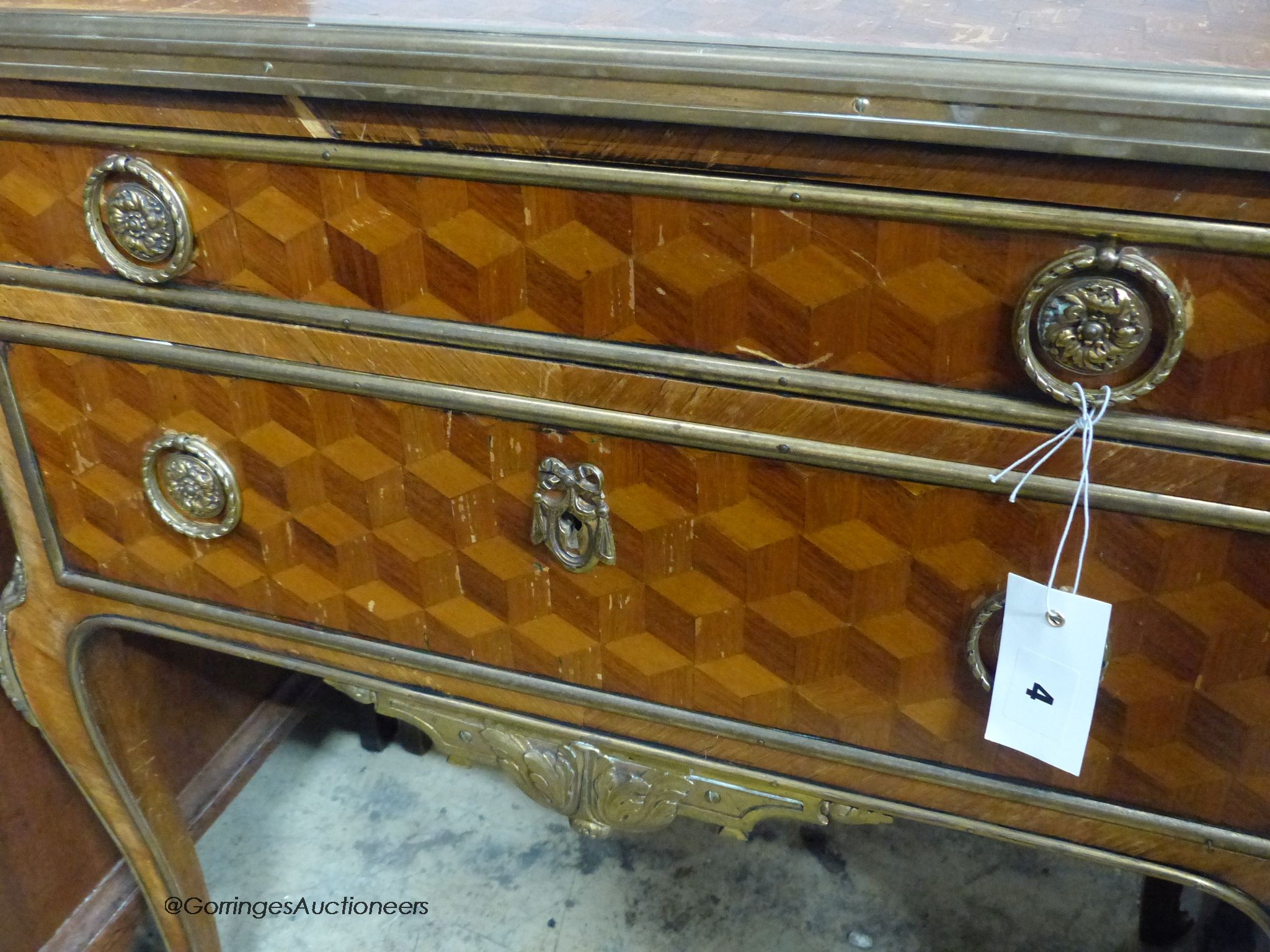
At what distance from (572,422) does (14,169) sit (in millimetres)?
381

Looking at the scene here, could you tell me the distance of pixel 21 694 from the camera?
91 cm

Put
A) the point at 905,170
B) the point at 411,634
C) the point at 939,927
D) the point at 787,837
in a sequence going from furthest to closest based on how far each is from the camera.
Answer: the point at 787,837
the point at 939,927
the point at 411,634
the point at 905,170

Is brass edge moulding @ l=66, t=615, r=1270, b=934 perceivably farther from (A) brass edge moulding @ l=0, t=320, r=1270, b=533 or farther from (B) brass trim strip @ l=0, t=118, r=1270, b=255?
(B) brass trim strip @ l=0, t=118, r=1270, b=255

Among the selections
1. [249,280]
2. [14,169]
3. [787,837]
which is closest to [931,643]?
[249,280]

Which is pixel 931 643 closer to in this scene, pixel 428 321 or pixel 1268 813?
Result: pixel 1268 813

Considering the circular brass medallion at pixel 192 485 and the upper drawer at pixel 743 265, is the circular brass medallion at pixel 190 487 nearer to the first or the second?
the circular brass medallion at pixel 192 485

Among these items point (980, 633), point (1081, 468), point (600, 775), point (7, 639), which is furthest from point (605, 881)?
point (1081, 468)

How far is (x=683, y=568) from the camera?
2.09ft

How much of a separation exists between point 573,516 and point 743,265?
0.60 ft

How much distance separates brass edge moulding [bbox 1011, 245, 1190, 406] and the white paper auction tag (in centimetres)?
10

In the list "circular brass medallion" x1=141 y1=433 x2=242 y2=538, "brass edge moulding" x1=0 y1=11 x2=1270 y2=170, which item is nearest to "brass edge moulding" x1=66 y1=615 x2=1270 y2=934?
"circular brass medallion" x1=141 y1=433 x2=242 y2=538

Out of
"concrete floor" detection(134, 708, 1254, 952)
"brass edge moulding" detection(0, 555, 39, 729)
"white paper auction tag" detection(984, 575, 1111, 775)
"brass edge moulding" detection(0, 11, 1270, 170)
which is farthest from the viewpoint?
"concrete floor" detection(134, 708, 1254, 952)

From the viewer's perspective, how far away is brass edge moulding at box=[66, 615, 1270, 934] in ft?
2.00

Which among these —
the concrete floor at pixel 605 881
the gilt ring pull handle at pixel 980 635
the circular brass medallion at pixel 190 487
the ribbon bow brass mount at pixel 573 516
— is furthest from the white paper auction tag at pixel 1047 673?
the concrete floor at pixel 605 881
